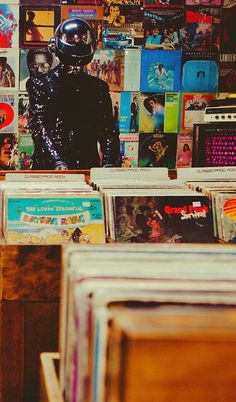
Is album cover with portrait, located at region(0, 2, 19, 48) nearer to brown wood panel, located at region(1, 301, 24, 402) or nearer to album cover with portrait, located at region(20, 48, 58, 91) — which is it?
album cover with portrait, located at region(20, 48, 58, 91)

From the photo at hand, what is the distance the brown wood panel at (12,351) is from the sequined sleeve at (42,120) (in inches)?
73.1

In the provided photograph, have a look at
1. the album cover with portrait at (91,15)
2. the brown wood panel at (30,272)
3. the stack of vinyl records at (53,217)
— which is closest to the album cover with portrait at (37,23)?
the album cover with portrait at (91,15)

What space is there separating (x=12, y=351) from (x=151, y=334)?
1.00m

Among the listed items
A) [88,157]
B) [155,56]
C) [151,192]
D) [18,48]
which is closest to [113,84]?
[155,56]

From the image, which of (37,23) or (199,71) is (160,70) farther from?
(37,23)

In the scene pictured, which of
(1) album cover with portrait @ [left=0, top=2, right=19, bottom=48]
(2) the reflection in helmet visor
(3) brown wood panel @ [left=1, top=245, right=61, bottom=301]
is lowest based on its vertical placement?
(3) brown wood panel @ [left=1, top=245, right=61, bottom=301]

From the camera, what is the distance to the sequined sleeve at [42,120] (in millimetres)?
3578

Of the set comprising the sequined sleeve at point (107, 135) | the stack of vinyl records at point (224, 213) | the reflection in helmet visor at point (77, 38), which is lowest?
the stack of vinyl records at point (224, 213)

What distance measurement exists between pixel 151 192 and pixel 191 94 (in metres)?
4.29

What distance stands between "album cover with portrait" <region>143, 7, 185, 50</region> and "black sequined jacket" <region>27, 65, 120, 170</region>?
1.83 metres

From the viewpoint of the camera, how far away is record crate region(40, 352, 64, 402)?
3.18 feet

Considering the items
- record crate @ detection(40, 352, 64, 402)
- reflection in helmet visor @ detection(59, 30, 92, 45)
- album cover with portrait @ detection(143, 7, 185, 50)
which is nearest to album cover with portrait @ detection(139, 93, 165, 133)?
album cover with portrait @ detection(143, 7, 185, 50)

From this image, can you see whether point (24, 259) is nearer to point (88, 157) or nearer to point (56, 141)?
point (56, 141)

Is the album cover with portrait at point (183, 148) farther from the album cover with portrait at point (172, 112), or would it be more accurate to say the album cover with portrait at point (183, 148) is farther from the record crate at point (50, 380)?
the record crate at point (50, 380)
